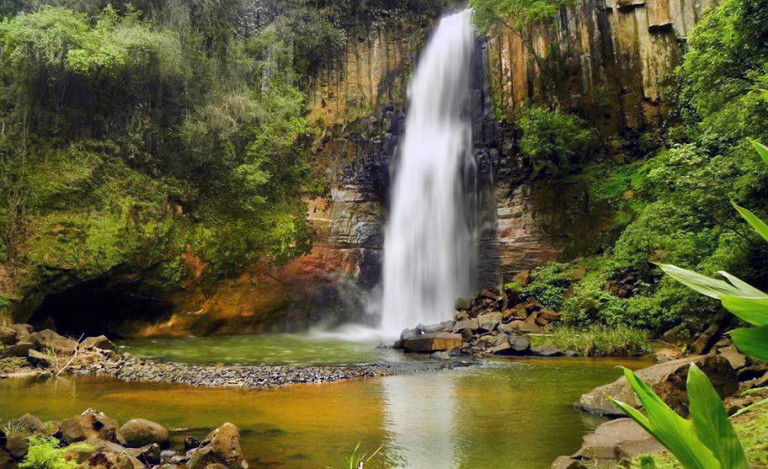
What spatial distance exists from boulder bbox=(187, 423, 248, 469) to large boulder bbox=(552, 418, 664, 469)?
2.67 m

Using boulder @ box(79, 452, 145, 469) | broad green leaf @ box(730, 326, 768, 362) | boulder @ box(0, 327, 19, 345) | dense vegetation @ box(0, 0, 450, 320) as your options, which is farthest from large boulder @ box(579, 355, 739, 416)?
dense vegetation @ box(0, 0, 450, 320)

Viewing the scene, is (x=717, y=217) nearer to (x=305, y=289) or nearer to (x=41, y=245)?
(x=305, y=289)

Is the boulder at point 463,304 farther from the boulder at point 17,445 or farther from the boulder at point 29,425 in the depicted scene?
the boulder at point 17,445

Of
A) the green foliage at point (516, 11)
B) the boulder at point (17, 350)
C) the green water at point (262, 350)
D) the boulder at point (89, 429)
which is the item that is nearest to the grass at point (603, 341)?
the green water at point (262, 350)

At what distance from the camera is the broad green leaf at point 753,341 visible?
3.10 feet

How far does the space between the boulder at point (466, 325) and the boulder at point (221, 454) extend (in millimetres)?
9866

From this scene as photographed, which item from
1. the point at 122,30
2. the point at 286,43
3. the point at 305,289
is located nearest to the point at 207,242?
the point at 305,289

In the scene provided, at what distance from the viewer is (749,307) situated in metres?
0.86

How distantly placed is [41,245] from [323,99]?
11.7 metres

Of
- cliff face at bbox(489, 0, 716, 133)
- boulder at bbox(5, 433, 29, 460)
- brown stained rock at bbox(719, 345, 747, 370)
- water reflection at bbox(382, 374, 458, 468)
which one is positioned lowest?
water reflection at bbox(382, 374, 458, 468)

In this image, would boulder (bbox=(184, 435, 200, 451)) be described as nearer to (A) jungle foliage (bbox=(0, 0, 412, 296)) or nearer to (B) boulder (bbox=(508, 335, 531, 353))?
(B) boulder (bbox=(508, 335, 531, 353))

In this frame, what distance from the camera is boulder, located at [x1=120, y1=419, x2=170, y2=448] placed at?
5.17 meters

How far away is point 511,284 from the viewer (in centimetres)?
1633

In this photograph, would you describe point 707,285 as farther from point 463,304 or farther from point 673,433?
point 463,304
